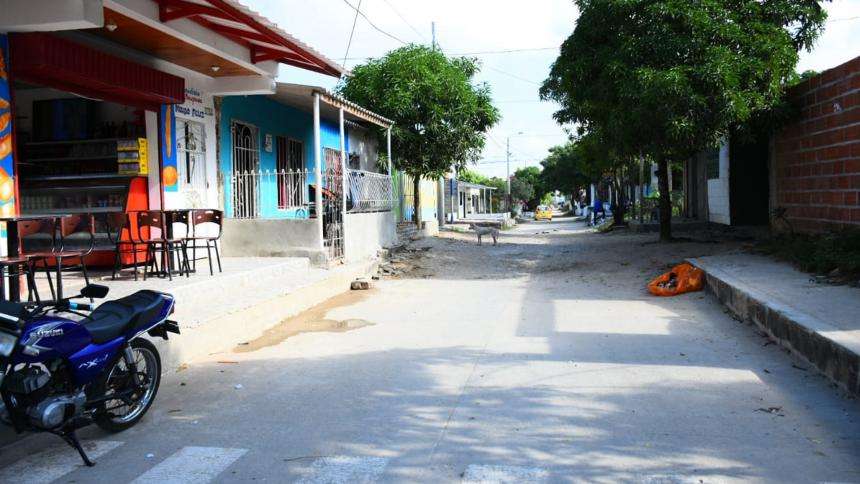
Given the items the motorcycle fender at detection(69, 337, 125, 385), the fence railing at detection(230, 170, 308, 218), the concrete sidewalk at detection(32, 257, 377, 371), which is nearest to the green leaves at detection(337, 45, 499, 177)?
the fence railing at detection(230, 170, 308, 218)

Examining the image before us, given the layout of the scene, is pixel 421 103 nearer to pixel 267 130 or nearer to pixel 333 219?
pixel 267 130

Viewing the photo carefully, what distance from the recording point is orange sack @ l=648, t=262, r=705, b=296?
1005 centimetres

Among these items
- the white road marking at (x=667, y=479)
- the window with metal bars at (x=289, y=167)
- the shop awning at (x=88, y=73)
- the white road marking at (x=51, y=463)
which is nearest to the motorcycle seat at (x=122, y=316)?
the white road marking at (x=51, y=463)

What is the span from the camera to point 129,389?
4.49 meters

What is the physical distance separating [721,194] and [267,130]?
43.8 ft

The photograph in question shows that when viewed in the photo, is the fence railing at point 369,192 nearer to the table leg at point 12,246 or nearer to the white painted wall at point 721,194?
the table leg at point 12,246

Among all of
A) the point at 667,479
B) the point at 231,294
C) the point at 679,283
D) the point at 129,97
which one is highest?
the point at 129,97

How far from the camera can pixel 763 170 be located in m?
18.4

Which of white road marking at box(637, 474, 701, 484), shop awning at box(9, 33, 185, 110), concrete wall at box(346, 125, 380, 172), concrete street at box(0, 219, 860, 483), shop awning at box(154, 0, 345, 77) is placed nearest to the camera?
white road marking at box(637, 474, 701, 484)

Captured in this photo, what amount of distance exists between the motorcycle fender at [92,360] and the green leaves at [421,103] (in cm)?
1514

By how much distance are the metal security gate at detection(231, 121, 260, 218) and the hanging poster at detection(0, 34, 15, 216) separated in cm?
525

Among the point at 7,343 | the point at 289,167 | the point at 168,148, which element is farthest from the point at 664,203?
the point at 7,343

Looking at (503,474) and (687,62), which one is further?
(687,62)

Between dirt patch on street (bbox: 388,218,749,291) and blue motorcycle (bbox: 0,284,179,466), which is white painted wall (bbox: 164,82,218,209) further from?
blue motorcycle (bbox: 0,284,179,466)
